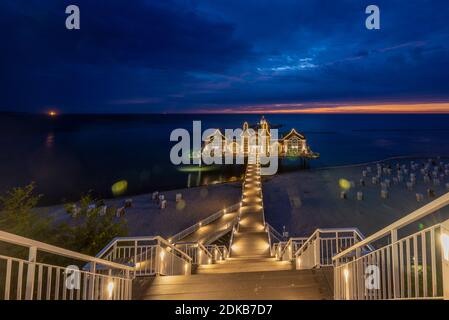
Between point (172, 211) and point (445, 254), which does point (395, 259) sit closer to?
point (445, 254)

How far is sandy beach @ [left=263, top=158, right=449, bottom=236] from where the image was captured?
1684 cm

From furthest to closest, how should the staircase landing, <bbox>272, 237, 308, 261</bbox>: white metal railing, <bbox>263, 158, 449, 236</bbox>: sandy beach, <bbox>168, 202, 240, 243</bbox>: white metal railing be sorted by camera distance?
<bbox>263, 158, 449, 236</bbox>: sandy beach
<bbox>168, 202, 240, 243</bbox>: white metal railing
<bbox>272, 237, 308, 261</bbox>: white metal railing
the staircase landing

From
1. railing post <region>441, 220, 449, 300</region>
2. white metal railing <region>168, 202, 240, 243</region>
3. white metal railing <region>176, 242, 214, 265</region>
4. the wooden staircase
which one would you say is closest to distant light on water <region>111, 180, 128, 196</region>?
white metal railing <region>168, 202, 240, 243</region>

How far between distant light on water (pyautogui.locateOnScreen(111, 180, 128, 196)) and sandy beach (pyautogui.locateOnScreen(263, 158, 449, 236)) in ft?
60.9

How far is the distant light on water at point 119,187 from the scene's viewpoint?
36.5 metres

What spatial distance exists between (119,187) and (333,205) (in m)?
28.2

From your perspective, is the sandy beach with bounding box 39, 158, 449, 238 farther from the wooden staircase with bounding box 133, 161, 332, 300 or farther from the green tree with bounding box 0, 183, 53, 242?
the wooden staircase with bounding box 133, 161, 332, 300

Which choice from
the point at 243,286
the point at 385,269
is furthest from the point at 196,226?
the point at 385,269

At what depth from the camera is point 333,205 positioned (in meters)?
20.7

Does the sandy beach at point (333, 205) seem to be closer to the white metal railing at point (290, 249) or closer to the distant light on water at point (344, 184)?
the distant light on water at point (344, 184)

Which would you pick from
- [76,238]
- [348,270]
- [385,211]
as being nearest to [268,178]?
[385,211]

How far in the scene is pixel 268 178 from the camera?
118 ft
